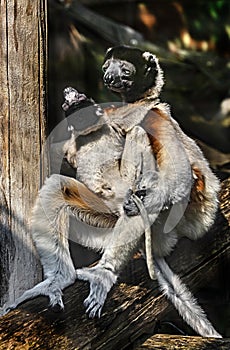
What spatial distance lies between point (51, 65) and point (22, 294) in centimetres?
378

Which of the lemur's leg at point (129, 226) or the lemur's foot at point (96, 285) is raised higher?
the lemur's leg at point (129, 226)

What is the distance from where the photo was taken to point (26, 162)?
3445 mm

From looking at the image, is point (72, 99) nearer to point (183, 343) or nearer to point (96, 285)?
point (96, 285)

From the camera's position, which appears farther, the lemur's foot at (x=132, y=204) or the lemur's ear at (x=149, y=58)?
the lemur's ear at (x=149, y=58)

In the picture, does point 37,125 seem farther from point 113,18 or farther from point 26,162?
point 113,18

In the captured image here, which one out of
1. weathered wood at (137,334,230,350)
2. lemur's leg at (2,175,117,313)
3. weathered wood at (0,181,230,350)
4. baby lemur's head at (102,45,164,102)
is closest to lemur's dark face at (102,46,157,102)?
baby lemur's head at (102,45,164,102)

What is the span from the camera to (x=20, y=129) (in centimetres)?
342

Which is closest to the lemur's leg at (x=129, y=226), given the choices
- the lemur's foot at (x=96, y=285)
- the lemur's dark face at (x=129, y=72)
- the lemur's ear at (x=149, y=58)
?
the lemur's foot at (x=96, y=285)

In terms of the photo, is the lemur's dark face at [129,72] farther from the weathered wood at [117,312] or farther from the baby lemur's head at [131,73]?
the weathered wood at [117,312]

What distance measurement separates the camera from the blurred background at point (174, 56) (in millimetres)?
6031

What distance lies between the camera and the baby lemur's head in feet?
11.9

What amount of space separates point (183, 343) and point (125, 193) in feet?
2.42

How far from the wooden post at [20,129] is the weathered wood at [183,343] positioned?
0.62 metres

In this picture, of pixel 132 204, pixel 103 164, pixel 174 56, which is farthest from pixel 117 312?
pixel 174 56
